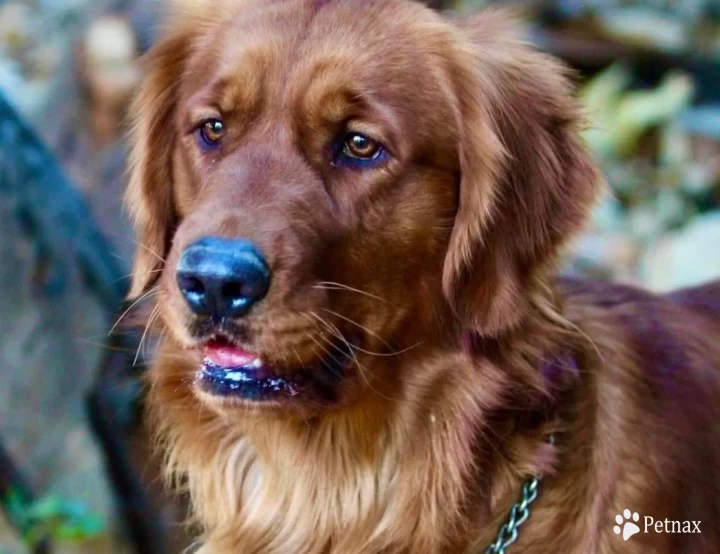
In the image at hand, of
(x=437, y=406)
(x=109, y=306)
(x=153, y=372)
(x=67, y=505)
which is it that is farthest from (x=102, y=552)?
(x=437, y=406)

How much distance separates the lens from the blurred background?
4.62 m

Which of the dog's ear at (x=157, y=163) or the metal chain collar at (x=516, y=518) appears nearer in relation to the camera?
the metal chain collar at (x=516, y=518)

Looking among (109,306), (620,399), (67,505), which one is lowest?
(67,505)

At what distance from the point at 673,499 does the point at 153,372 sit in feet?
5.06

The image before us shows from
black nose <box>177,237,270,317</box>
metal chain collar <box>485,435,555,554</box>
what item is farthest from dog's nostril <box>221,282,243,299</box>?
metal chain collar <box>485,435,555,554</box>

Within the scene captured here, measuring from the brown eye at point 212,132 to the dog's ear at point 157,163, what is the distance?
0.91 ft

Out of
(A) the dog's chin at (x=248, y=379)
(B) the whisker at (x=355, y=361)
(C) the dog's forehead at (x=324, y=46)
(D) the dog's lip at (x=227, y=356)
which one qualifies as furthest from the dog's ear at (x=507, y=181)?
(D) the dog's lip at (x=227, y=356)

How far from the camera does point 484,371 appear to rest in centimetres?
285

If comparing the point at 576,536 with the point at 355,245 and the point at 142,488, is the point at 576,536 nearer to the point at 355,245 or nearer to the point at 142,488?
the point at 355,245

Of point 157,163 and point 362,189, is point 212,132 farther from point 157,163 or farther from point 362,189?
point 362,189

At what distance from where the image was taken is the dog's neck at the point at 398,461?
112 inches

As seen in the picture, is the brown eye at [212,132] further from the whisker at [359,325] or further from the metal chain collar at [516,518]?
the metal chain collar at [516,518]

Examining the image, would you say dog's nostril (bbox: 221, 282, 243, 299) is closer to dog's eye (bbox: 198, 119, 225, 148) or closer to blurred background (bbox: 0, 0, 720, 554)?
dog's eye (bbox: 198, 119, 225, 148)

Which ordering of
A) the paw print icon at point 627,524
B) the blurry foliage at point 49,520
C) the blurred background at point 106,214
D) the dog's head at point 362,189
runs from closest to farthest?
the dog's head at point 362,189 → the paw print icon at point 627,524 → the blurry foliage at point 49,520 → the blurred background at point 106,214
